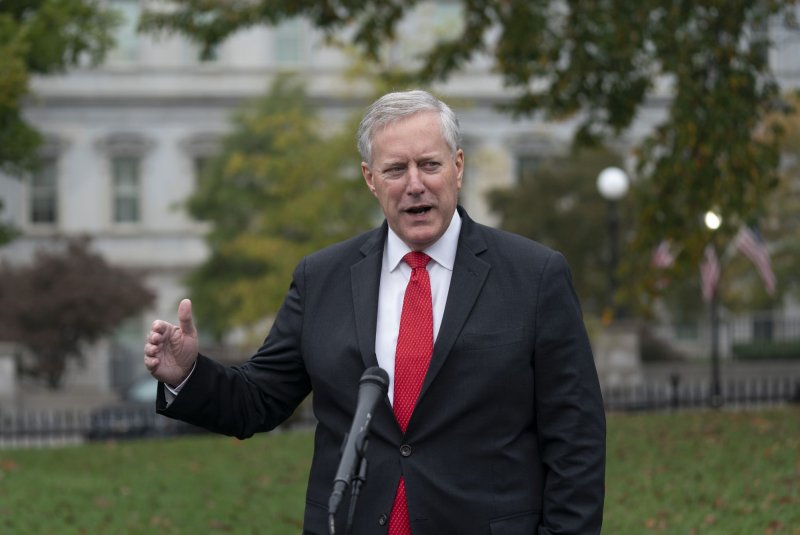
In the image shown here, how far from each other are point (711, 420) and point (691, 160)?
14.7 feet

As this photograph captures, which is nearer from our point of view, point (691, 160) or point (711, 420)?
point (691, 160)

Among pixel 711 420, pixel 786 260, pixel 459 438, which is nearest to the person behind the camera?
pixel 459 438

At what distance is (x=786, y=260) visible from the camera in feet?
121

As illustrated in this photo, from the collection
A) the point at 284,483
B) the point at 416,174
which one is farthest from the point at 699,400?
the point at 416,174

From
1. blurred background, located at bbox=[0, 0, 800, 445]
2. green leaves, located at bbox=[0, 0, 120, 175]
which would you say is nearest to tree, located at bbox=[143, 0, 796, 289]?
blurred background, located at bbox=[0, 0, 800, 445]

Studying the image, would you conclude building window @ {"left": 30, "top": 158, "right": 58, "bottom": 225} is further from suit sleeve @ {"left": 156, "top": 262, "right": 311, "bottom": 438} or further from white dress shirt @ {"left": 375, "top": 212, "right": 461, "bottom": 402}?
white dress shirt @ {"left": 375, "top": 212, "right": 461, "bottom": 402}

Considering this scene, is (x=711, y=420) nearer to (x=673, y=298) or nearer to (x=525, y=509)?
(x=525, y=509)

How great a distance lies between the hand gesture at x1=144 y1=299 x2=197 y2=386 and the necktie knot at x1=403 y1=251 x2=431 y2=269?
65cm

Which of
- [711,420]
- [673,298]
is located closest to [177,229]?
[673,298]

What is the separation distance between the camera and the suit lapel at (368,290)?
410 cm

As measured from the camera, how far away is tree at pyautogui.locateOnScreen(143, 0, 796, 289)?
547 inches

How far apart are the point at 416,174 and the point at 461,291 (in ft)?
1.21

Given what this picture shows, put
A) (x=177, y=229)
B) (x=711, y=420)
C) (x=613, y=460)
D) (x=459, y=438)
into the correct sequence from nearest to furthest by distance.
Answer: (x=459, y=438)
(x=613, y=460)
(x=711, y=420)
(x=177, y=229)

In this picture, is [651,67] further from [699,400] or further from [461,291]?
[461,291]
